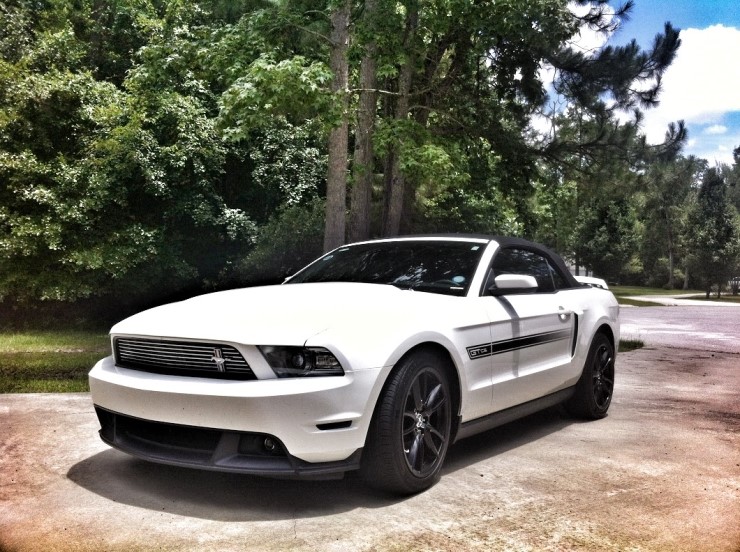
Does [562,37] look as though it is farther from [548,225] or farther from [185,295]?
[548,225]

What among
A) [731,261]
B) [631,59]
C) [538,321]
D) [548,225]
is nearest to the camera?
[538,321]

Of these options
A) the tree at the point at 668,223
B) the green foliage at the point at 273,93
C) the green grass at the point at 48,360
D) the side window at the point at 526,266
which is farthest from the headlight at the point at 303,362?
the tree at the point at 668,223

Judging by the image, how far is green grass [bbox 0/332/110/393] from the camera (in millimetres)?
8883

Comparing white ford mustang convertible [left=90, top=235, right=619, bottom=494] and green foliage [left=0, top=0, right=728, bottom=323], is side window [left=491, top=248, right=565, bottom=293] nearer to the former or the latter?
white ford mustang convertible [left=90, top=235, right=619, bottom=494]

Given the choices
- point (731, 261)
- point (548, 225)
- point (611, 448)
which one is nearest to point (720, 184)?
point (731, 261)

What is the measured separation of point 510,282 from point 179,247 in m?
19.0

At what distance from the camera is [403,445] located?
437 cm

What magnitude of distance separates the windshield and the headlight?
4.49 ft

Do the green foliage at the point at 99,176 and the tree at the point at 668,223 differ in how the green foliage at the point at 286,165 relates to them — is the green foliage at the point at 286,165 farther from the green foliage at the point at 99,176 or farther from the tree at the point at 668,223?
the tree at the point at 668,223

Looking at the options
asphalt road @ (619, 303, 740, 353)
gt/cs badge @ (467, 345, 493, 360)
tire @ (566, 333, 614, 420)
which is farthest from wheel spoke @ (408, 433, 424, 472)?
asphalt road @ (619, 303, 740, 353)

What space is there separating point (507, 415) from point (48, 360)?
394 inches

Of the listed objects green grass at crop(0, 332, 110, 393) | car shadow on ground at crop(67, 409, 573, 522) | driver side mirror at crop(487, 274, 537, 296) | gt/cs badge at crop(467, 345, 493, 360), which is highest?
driver side mirror at crop(487, 274, 537, 296)

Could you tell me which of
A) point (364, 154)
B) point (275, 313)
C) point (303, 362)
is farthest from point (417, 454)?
point (364, 154)

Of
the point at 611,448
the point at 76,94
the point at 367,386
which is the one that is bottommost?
the point at 611,448
